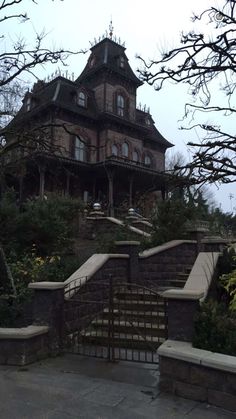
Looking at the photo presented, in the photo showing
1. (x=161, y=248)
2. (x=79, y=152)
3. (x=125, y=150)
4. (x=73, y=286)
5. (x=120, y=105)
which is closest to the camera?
(x=73, y=286)

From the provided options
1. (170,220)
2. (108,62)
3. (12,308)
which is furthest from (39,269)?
(108,62)

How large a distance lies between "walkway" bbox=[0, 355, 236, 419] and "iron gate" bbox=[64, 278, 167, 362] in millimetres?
620

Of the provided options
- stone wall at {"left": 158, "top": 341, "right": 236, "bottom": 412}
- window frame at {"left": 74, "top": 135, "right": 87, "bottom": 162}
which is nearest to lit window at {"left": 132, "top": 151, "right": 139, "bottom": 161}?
window frame at {"left": 74, "top": 135, "right": 87, "bottom": 162}

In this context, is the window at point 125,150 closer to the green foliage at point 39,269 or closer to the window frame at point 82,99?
the window frame at point 82,99

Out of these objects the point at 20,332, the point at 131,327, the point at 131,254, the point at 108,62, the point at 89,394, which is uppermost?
the point at 108,62

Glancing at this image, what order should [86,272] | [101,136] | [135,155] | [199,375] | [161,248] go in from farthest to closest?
[135,155], [101,136], [161,248], [86,272], [199,375]

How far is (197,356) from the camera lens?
5.25m

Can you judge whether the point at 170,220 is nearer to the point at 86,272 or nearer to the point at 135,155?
the point at 86,272

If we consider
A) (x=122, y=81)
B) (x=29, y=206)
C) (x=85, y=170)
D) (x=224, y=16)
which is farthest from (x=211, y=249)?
(x=122, y=81)

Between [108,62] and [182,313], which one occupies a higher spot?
[108,62]

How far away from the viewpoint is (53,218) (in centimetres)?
1345

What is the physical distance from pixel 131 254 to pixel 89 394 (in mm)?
5532

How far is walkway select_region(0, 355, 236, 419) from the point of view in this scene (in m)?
4.76

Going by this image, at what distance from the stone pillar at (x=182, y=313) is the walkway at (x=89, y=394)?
2.43ft
